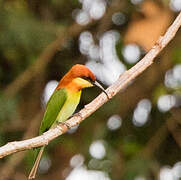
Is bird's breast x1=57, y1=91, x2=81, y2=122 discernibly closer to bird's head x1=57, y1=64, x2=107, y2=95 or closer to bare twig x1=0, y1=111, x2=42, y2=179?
bird's head x1=57, y1=64, x2=107, y2=95

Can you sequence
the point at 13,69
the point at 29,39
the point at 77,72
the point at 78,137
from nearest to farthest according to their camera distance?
the point at 77,72
the point at 29,39
the point at 13,69
the point at 78,137

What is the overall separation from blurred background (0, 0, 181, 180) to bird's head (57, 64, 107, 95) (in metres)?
0.49

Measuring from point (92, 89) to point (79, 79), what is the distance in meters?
0.87

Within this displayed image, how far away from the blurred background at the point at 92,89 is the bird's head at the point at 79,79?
0.49m

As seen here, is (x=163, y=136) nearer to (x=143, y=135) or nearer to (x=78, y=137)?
(x=143, y=135)

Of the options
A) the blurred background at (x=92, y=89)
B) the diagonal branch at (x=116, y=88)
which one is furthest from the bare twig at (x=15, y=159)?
the diagonal branch at (x=116, y=88)

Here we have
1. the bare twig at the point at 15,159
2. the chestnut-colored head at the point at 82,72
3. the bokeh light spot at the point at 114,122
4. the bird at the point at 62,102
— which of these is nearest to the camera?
the chestnut-colored head at the point at 82,72

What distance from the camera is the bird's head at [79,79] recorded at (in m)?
2.43

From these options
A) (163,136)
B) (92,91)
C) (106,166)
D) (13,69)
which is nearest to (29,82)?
(13,69)

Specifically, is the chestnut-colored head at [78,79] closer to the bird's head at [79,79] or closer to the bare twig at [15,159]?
the bird's head at [79,79]

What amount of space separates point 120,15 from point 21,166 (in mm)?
1056

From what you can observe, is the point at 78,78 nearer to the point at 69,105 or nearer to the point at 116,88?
the point at 69,105

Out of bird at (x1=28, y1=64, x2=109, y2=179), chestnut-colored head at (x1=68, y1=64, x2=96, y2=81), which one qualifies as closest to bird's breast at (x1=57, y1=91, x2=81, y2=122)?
bird at (x1=28, y1=64, x2=109, y2=179)

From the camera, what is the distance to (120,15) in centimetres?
341
